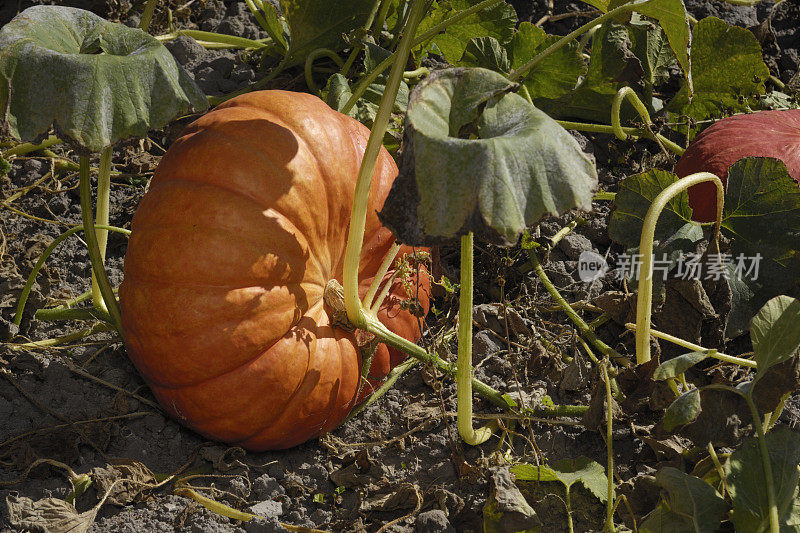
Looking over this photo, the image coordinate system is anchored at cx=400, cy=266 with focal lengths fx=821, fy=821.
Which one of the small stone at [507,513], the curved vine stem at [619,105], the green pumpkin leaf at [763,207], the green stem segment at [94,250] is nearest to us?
the small stone at [507,513]

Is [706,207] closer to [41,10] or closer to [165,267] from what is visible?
[165,267]

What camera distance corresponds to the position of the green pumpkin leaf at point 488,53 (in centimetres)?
255

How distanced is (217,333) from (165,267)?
0.63 feet

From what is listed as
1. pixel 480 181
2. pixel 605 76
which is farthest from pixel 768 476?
pixel 605 76

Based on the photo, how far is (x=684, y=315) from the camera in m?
2.20

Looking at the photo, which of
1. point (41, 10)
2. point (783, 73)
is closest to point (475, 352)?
point (41, 10)

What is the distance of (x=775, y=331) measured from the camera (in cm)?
169

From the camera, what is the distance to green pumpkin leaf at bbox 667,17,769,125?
284 centimetres

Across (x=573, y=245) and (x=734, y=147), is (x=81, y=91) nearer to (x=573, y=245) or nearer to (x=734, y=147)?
(x=573, y=245)

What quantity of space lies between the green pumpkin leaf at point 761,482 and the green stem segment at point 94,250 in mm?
1475

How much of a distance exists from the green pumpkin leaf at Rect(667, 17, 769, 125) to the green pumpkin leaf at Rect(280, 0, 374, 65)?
1170 millimetres

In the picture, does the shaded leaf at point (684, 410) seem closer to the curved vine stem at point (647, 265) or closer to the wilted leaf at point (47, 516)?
the curved vine stem at point (647, 265)

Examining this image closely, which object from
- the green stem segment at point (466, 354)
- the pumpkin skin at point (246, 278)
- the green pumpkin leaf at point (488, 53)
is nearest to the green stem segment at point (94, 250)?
the pumpkin skin at point (246, 278)

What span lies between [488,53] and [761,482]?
149 cm
